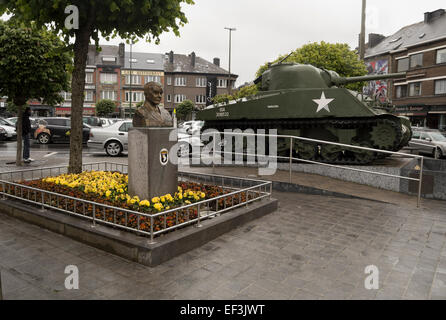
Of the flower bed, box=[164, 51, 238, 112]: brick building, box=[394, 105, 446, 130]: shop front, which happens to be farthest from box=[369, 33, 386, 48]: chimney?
the flower bed

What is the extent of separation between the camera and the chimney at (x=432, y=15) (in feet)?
132

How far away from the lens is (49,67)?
1138cm

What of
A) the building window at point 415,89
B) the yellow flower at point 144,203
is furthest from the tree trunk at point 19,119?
the building window at point 415,89

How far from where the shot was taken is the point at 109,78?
58031 millimetres

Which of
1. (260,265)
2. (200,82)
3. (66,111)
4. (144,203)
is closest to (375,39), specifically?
(200,82)

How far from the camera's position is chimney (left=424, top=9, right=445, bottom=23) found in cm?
4010

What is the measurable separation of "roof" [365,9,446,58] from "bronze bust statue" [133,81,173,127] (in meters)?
37.5

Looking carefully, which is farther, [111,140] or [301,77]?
[111,140]

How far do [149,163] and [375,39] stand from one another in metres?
53.2

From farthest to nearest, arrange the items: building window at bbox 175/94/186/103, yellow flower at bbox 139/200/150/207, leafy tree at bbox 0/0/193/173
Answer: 1. building window at bbox 175/94/186/103
2. leafy tree at bbox 0/0/193/173
3. yellow flower at bbox 139/200/150/207

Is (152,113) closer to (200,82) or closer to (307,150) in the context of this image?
(307,150)

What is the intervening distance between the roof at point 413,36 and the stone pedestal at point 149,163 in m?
38.0

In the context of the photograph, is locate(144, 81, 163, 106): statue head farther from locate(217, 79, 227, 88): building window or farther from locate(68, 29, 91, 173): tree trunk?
locate(217, 79, 227, 88): building window
